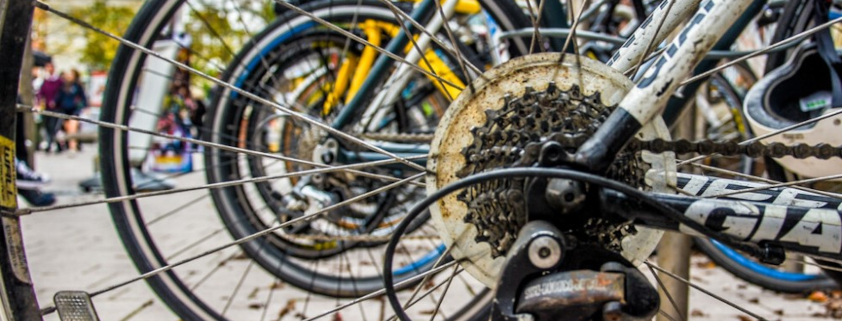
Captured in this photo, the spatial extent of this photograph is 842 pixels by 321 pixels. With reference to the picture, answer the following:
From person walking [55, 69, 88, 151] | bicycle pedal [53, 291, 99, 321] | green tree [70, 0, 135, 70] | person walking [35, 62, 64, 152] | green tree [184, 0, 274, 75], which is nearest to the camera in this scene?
bicycle pedal [53, 291, 99, 321]

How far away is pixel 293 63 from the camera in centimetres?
286

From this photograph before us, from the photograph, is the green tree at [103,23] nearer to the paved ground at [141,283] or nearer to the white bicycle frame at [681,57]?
the paved ground at [141,283]

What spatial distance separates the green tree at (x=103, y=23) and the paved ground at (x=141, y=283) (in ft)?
30.8

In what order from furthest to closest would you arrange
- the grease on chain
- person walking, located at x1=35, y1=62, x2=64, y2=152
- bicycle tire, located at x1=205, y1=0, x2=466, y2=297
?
1. person walking, located at x1=35, y1=62, x2=64, y2=152
2. bicycle tire, located at x1=205, y1=0, x2=466, y2=297
3. the grease on chain

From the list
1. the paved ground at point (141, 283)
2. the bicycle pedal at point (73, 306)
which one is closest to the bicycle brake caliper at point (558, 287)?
the bicycle pedal at point (73, 306)

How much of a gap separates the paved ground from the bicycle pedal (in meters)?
0.90

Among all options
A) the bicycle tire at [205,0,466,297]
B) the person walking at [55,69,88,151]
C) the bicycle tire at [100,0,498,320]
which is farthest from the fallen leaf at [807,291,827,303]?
the person walking at [55,69,88,151]

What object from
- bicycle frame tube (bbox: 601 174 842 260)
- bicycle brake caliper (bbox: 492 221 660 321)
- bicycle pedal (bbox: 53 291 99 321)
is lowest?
bicycle pedal (bbox: 53 291 99 321)

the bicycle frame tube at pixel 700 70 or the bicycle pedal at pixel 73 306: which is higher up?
the bicycle frame tube at pixel 700 70

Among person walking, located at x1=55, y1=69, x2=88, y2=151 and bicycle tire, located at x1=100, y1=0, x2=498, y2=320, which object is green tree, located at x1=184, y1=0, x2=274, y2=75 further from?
person walking, located at x1=55, y1=69, x2=88, y2=151

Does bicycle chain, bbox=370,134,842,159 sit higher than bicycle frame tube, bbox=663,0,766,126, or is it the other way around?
bicycle frame tube, bbox=663,0,766,126

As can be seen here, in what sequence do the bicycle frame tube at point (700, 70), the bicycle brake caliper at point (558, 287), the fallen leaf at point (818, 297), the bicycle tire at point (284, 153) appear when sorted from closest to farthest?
the bicycle brake caliper at point (558, 287)
the bicycle frame tube at point (700, 70)
the bicycle tire at point (284, 153)
the fallen leaf at point (818, 297)

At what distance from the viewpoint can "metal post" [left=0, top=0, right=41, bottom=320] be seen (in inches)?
52.3

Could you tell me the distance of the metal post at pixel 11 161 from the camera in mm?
1328
